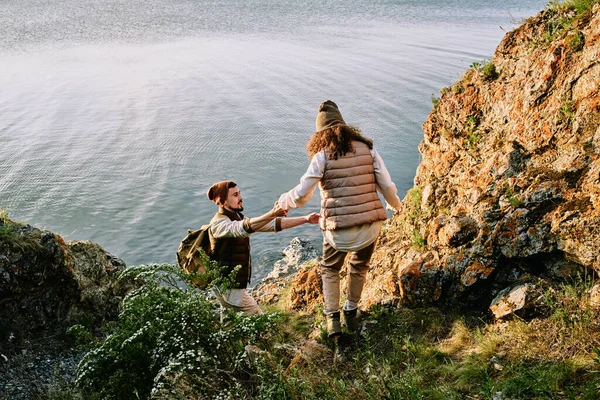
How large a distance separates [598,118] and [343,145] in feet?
8.98

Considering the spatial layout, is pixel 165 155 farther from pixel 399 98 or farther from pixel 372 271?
pixel 372 271

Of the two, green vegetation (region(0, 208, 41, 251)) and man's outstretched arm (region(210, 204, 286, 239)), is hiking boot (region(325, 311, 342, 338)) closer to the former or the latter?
man's outstretched arm (region(210, 204, 286, 239))

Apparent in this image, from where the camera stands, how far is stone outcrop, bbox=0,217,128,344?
23.8 ft

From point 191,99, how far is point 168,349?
2099 centimetres

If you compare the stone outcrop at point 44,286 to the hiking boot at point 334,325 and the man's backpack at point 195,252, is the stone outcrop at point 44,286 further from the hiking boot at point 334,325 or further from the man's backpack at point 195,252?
the hiking boot at point 334,325

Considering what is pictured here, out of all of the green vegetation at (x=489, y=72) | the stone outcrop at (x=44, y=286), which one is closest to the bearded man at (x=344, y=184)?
the green vegetation at (x=489, y=72)

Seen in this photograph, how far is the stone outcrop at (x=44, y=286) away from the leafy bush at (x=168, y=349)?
223cm

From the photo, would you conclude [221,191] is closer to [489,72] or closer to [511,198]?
[511,198]

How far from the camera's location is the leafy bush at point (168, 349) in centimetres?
514

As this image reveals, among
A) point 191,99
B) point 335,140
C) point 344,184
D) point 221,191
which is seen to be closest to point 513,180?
point 344,184

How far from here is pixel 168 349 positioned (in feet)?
17.5

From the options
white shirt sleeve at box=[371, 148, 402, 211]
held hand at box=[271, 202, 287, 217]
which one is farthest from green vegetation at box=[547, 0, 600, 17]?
held hand at box=[271, 202, 287, 217]

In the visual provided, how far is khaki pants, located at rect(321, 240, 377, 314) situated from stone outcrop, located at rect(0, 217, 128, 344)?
403cm

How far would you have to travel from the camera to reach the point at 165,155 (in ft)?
64.5
